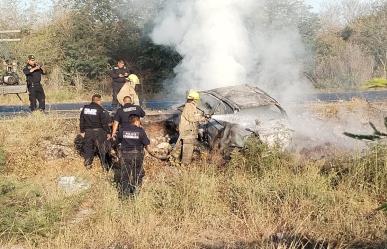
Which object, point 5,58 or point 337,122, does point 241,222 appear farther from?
point 5,58

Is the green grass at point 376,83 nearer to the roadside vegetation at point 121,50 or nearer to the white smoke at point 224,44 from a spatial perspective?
the white smoke at point 224,44

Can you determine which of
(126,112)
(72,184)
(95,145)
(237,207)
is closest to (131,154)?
(126,112)

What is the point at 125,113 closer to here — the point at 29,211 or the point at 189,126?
the point at 189,126

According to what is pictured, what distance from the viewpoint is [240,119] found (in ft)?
31.8

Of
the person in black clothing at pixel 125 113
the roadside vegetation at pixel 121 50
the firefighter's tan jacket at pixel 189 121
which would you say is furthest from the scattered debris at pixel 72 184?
the roadside vegetation at pixel 121 50

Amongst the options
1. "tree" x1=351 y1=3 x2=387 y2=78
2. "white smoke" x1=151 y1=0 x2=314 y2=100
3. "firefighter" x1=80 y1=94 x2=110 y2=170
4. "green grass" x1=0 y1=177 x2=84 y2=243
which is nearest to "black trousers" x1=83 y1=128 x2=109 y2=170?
"firefighter" x1=80 y1=94 x2=110 y2=170

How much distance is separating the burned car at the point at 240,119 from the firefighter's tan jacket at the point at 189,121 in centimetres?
44

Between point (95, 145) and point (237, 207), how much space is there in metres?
3.94

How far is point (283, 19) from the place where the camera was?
19.8 meters

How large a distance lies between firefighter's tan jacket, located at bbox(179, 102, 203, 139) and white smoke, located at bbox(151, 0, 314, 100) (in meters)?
3.92

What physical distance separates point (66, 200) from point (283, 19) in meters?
14.8

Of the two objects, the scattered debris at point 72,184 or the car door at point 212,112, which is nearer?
the scattered debris at point 72,184

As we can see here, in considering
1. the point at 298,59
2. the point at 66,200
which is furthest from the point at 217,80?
the point at 298,59

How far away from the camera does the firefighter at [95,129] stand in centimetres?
947
